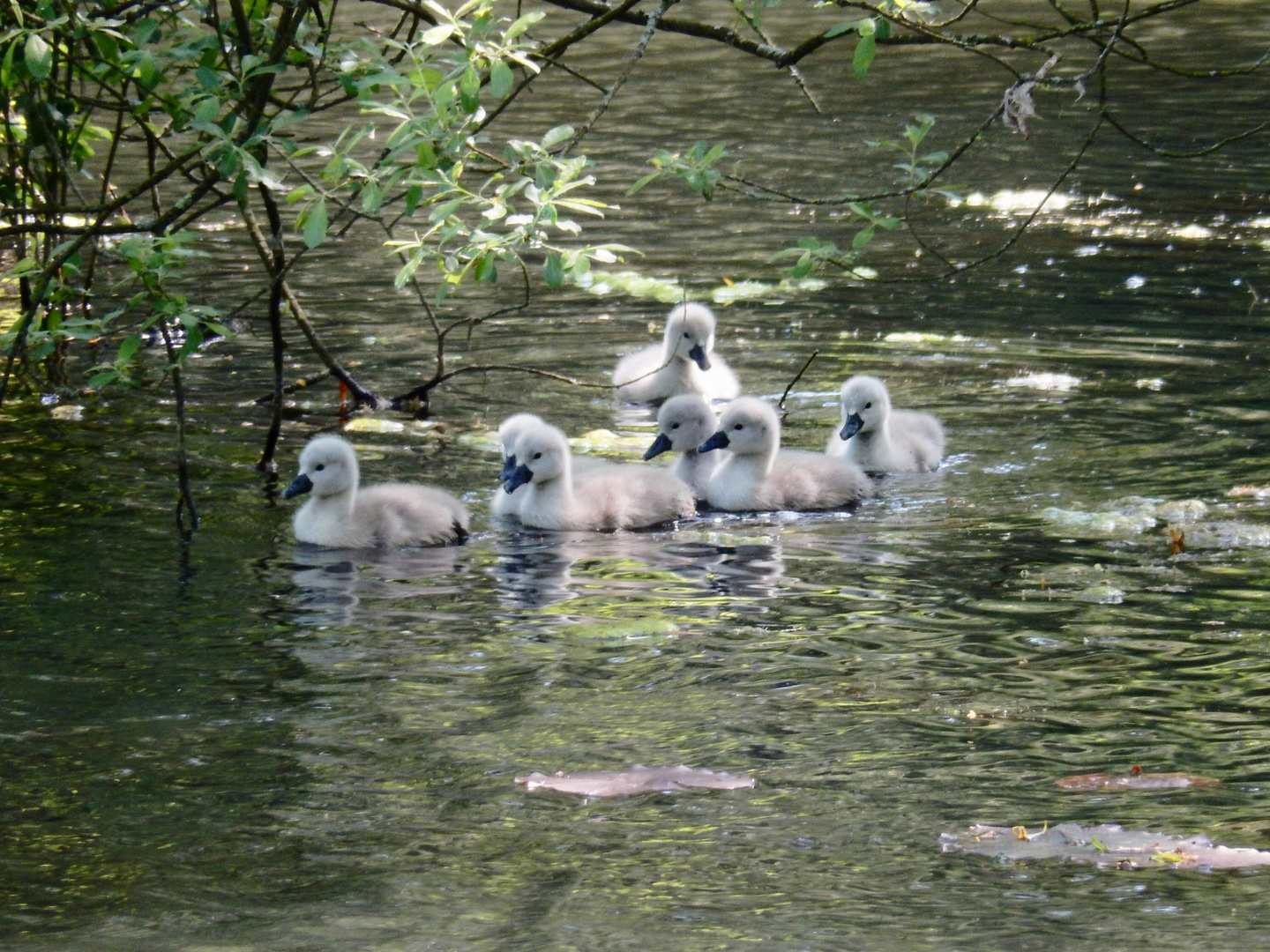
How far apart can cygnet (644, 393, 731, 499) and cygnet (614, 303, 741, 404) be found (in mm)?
1027

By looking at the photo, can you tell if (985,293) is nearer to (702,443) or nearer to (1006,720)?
(702,443)

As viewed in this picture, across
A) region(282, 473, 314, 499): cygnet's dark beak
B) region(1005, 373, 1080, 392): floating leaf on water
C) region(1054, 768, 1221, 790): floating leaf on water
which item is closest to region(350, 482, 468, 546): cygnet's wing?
region(282, 473, 314, 499): cygnet's dark beak

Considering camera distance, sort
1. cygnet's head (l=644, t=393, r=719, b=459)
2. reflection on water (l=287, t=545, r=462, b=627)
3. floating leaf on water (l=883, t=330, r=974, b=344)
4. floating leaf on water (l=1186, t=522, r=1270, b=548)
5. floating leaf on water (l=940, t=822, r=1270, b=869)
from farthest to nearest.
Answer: floating leaf on water (l=883, t=330, r=974, b=344), cygnet's head (l=644, t=393, r=719, b=459), floating leaf on water (l=1186, t=522, r=1270, b=548), reflection on water (l=287, t=545, r=462, b=627), floating leaf on water (l=940, t=822, r=1270, b=869)

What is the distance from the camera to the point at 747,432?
8.34 metres

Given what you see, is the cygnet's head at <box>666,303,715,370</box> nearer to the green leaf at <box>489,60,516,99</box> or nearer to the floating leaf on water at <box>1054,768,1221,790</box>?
the green leaf at <box>489,60,516,99</box>

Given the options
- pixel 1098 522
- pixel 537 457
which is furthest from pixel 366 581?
pixel 1098 522

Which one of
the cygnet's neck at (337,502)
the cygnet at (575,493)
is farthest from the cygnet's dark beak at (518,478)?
the cygnet's neck at (337,502)

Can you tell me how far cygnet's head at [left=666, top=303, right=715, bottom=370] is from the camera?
9.89 meters

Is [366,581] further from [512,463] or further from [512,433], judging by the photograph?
[512,433]

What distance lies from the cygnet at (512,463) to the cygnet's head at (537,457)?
0.07 meters

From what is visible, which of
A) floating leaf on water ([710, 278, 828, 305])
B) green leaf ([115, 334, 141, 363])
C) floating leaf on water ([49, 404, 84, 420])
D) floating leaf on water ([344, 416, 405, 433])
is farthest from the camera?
floating leaf on water ([710, 278, 828, 305])

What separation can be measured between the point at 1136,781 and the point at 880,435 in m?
3.77

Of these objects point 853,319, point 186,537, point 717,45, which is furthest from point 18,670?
point 717,45

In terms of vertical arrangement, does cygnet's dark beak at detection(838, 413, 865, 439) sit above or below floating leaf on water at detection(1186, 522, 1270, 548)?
above
